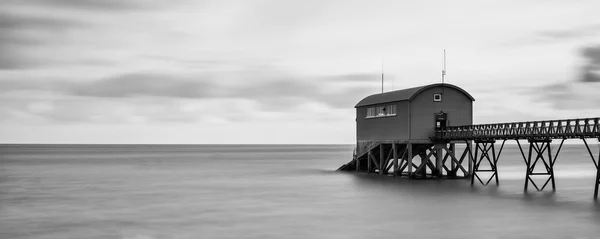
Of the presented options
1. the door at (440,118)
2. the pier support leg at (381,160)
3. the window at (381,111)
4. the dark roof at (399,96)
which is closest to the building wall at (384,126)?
the window at (381,111)

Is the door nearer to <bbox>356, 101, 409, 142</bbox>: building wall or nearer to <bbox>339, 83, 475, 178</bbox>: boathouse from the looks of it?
<bbox>339, 83, 475, 178</bbox>: boathouse

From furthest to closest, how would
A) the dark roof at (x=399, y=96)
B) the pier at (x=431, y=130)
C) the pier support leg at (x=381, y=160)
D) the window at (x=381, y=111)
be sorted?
the pier support leg at (x=381, y=160) < the window at (x=381, y=111) < the dark roof at (x=399, y=96) < the pier at (x=431, y=130)

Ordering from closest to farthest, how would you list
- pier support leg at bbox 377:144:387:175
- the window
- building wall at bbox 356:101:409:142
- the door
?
the door < building wall at bbox 356:101:409:142 < the window < pier support leg at bbox 377:144:387:175

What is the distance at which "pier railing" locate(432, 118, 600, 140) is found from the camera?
36.2 metres

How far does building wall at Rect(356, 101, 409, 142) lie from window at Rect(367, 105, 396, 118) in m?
0.31

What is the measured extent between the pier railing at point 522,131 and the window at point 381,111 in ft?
13.9

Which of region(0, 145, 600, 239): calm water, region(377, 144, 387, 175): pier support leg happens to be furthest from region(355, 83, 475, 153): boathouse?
region(0, 145, 600, 239): calm water

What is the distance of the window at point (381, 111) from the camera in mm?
51934

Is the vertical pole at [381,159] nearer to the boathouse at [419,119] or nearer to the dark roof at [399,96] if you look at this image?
the boathouse at [419,119]

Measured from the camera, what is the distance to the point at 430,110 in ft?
162

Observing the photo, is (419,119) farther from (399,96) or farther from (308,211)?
(308,211)

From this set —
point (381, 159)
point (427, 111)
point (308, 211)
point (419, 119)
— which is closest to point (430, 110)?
point (427, 111)

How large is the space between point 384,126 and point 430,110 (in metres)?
5.03

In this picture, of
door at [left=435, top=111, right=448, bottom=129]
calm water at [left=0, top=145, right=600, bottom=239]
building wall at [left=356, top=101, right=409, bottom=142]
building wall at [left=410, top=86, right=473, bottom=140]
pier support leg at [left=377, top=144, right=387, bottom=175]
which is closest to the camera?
calm water at [left=0, top=145, right=600, bottom=239]
